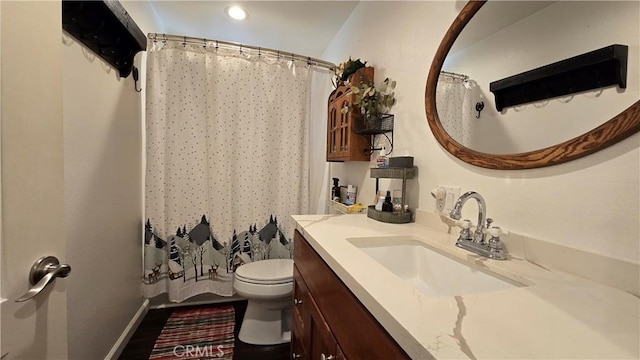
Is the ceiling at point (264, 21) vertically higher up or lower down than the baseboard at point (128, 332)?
higher up

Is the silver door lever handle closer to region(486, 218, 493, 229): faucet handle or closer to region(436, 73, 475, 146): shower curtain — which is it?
region(486, 218, 493, 229): faucet handle

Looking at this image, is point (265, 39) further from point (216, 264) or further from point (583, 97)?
point (583, 97)

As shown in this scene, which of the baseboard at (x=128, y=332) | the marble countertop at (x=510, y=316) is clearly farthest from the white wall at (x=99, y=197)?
the marble countertop at (x=510, y=316)

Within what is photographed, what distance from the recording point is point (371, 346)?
0.52 m

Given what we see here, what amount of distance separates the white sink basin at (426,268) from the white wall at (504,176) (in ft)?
0.69

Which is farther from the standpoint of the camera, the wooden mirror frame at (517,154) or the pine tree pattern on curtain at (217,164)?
the pine tree pattern on curtain at (217,164)

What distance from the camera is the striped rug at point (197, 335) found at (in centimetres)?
151

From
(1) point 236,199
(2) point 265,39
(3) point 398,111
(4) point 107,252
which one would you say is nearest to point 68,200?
(4) point 107,252

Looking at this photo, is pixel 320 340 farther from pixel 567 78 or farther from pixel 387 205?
pixel 567 78

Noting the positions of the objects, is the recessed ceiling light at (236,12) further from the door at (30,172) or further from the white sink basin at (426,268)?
the white sink basin at (426,268)

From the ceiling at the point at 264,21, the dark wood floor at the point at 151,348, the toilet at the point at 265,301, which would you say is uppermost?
the ceiling at the point at 264,21

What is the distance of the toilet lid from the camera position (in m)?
1.57

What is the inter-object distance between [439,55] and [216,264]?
6.20 ft

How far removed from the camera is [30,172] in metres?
0.54
